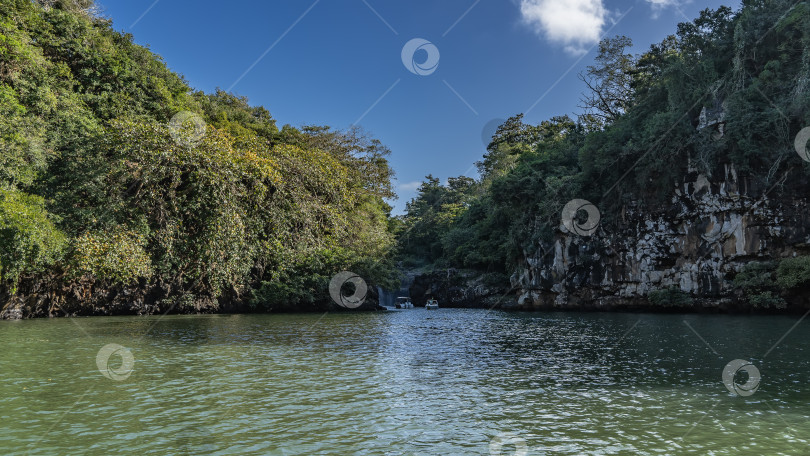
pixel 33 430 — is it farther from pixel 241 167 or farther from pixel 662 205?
pixel 662 205

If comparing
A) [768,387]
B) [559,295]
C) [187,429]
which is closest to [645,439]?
[768,387]

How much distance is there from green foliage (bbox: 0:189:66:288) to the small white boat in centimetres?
3349

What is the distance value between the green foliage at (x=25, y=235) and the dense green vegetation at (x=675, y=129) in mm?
31829

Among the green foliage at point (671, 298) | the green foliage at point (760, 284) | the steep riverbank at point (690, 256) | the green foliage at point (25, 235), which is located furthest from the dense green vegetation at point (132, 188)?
the green foliage at point (760, 284)

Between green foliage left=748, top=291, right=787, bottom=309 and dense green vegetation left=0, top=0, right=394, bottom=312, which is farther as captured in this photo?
green foliage left=748, top=291, right=787, bottom=309

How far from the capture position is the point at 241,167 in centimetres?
2600

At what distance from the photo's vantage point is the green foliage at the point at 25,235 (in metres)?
19.4

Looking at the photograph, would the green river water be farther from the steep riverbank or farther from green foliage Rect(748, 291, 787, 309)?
the steep riverbank

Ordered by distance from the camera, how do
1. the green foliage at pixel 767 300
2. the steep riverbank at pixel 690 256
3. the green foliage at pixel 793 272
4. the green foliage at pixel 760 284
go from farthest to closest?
the steep riverbank at pixel 690 256
the green foliage at pixel 760 284
the green foliage at pixel 767 300
the green foliage at pixel 793 272

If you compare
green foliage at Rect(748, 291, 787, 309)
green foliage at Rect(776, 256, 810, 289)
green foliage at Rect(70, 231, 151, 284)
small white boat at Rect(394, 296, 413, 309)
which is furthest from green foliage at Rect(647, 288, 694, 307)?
green foliage at Rect(70, 231, 151, 284)

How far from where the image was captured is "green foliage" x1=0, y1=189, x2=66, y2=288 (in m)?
19.4

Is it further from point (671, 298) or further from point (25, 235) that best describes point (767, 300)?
point (25, 235)

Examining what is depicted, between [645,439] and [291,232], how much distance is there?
27.9 meters

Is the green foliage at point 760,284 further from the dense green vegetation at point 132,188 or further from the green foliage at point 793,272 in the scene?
the dense green vegetation at point 132,188
